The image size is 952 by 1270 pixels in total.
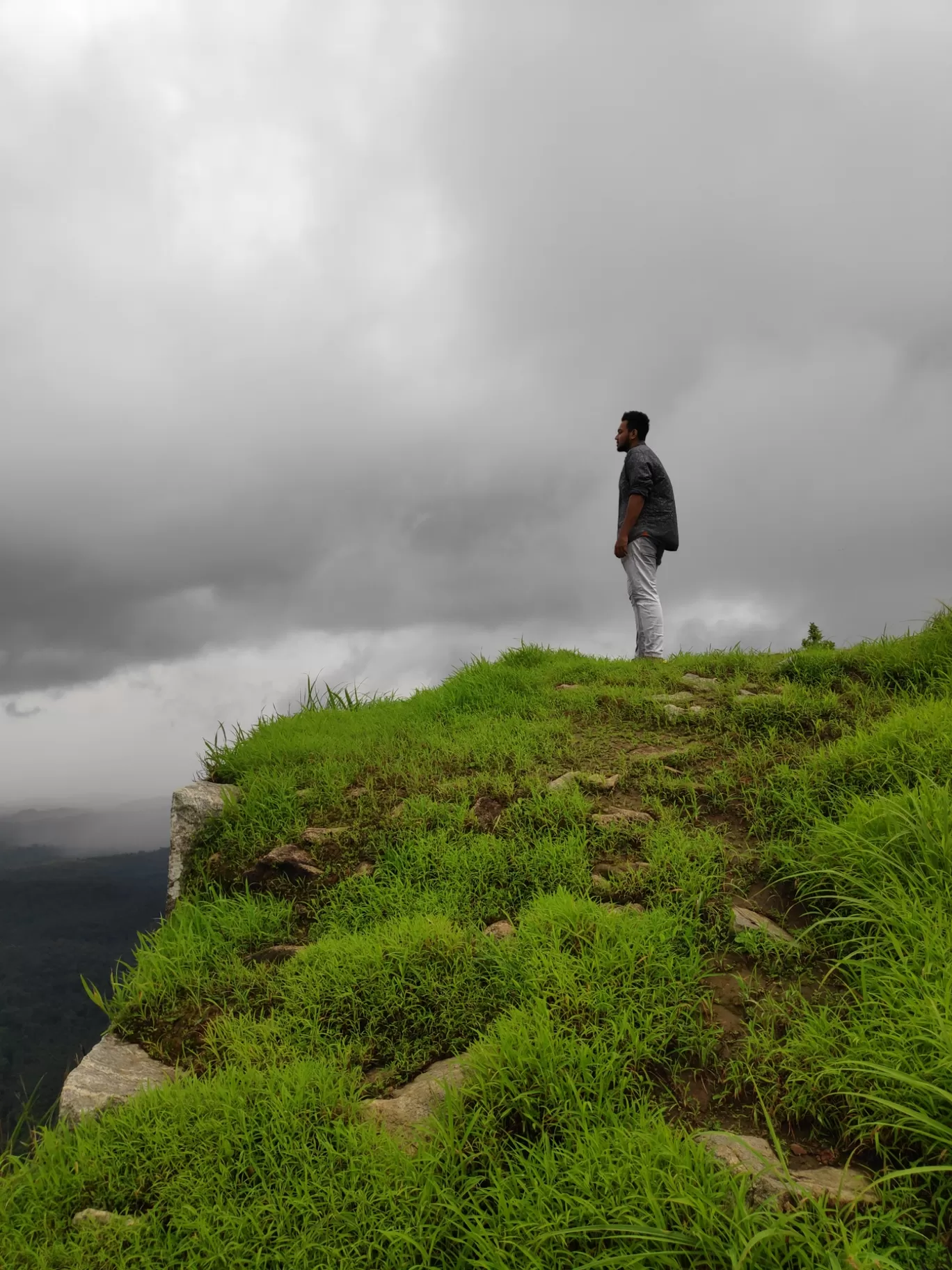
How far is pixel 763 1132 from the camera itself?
2.74 meters

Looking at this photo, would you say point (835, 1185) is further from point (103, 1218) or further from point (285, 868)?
point (285, 868)

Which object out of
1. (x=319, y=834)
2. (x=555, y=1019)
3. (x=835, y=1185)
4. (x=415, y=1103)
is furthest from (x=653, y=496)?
(x=835, y=1185)

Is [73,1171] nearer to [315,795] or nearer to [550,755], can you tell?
[315,795]

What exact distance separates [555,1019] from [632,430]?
9.25 m

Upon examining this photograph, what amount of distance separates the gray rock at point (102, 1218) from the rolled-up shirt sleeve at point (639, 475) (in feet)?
30.9

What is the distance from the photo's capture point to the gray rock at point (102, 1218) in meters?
2.80

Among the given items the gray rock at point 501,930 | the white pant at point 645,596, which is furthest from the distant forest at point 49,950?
the gray rock at point 501,930

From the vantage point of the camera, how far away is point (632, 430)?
35.6ft

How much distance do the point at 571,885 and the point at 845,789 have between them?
1892mm

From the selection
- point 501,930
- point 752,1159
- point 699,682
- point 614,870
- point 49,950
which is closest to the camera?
point 752,1159

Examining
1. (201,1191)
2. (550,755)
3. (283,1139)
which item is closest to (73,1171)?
(201,1191)

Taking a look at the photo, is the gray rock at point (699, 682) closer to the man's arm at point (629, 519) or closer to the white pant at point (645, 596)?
the white pant at point (645, 596)

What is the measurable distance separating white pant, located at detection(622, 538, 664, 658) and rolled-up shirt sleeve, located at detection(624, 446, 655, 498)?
70 centimetres

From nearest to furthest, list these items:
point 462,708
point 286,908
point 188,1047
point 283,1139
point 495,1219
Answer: point 495,1219, point 283,1139, point 188,1047, point 286,908, point 462,708
